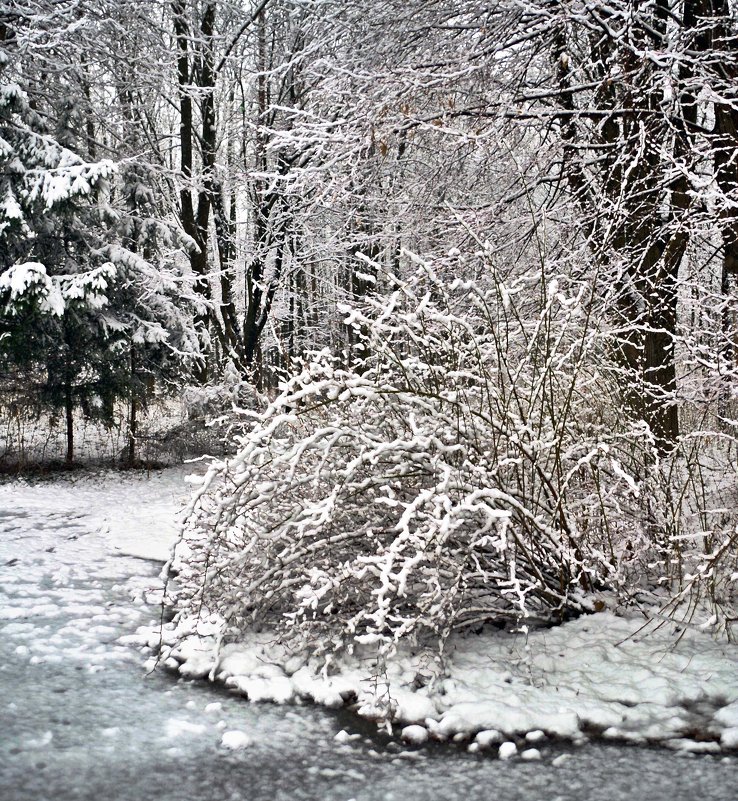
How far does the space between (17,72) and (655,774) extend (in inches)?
526

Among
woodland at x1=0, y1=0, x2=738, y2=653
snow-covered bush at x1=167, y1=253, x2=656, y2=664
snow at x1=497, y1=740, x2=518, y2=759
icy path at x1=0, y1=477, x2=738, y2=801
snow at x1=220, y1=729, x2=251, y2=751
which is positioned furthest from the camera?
woodland at x1=0, y1=0, x2=738, y2=653

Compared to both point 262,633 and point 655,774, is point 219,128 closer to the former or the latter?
point 262,633

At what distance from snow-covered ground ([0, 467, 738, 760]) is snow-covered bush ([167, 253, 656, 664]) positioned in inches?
7.5

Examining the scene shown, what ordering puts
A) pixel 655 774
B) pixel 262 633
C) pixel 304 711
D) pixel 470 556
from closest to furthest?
pixel 655 774, pixel 304 711, pixel 470 556, pixel 262 633

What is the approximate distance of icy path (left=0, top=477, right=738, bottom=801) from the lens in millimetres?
3215

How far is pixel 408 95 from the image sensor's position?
7.69 metres

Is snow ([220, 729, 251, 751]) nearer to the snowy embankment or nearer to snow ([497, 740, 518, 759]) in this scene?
the snowy embankment

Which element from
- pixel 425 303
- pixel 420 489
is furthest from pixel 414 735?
pixel 425 303

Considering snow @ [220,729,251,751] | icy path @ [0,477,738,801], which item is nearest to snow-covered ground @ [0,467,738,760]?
icy path @ [0,477,738,801]

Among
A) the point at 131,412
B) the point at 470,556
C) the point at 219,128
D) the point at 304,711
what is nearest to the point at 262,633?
the point at 304,711

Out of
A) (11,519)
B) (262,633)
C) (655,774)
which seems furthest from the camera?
(11,519)

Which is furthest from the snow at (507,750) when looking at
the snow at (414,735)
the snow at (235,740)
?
the snow at (235,740)

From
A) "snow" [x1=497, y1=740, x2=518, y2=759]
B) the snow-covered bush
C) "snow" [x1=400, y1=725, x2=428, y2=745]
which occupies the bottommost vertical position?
"snow" [x1=400, y1=725, x2=428, y2=745]

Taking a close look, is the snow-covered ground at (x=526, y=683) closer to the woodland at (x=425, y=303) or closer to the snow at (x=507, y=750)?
the snow at (x=507, y=750)
